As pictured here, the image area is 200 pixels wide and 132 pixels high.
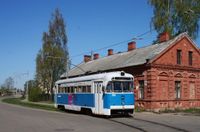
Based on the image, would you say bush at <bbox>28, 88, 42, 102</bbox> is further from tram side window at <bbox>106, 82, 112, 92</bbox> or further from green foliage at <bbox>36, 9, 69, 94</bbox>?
tram side window at <bbox>106, 82, 112, 92</bbox>

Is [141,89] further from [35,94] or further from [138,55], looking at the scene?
[35,94]

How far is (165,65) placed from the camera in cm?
3600

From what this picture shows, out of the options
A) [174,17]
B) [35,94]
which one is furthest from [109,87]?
[35,94]

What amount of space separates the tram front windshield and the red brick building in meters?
8.04

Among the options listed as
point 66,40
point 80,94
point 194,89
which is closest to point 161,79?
point 194,89

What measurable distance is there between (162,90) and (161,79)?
0.99 metres

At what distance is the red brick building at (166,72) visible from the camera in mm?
35000

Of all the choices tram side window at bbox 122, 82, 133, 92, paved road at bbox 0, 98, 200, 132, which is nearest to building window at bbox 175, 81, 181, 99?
tram side window at bbox 122, 82, 133, 92

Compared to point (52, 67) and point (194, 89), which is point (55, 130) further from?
point (52, 67)

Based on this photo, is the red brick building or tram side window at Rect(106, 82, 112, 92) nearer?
tram side window at Rect(106, 82, 112, 92)

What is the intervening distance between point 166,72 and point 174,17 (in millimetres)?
15824

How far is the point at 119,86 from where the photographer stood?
26531 mm

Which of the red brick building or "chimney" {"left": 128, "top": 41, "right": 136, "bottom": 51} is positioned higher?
"chimney" {"left": 128, "top": 41, "right": 136, "bottom": 51}

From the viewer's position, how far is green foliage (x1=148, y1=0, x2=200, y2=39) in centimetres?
4922
